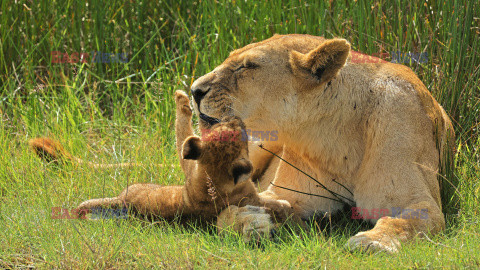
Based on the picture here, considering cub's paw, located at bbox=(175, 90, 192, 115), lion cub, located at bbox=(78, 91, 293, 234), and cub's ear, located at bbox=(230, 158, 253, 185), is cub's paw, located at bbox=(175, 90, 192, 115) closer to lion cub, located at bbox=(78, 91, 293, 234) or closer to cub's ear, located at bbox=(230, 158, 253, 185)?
lion cub, located at bbox=(78, 91, 293, 234)

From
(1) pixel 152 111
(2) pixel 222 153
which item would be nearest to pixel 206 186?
(2) pixel 222 153

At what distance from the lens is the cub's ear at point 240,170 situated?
11.8 ft

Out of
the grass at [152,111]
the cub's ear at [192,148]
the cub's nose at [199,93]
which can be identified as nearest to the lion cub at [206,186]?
the cub's ear at [192,148]

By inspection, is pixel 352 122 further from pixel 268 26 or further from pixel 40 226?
pixel 268 26

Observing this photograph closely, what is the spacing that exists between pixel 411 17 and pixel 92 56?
328 centimetres

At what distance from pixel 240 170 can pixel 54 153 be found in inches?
79.7

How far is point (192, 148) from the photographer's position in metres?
3.58

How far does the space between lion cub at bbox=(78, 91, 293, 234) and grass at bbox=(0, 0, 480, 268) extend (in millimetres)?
133

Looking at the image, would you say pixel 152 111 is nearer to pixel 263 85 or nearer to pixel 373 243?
pixel 263 85

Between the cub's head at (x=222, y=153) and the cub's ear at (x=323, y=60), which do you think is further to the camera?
the cub's ear at (x=323, y=60)

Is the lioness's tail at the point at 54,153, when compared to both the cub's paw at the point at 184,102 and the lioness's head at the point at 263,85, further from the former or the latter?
the lioness's head at the point at 263,85

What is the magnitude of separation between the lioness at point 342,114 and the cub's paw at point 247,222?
0.03 m

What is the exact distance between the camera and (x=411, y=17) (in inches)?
213

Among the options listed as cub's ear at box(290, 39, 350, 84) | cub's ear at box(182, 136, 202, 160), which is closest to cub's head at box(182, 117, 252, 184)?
cub's ear at box(182, 136, 202, 160)
